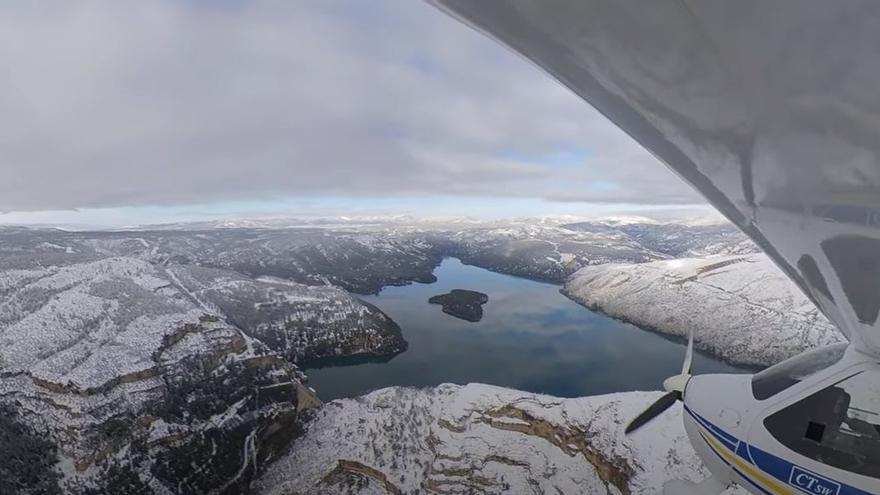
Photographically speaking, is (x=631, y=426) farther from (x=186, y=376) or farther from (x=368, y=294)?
(x=368, y=294)

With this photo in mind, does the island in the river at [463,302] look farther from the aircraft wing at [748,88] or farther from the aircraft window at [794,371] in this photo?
the aircraft wing at [748,88]

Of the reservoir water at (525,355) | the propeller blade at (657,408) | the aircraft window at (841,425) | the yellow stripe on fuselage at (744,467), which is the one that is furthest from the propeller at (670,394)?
the reservoir water at (525,355)

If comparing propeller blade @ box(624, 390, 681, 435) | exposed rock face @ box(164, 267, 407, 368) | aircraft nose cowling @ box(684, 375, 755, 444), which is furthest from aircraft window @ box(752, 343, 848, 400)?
exposed rock face @ box(164, 267, 407, 368)

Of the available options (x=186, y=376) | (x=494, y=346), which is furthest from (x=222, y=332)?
(x=494, y=346)

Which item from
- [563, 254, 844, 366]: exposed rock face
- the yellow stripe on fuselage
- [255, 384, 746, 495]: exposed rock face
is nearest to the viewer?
the yellow stripe on fuselage

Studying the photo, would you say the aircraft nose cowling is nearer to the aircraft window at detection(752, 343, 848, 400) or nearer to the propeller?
the aircraft window at detection(752, 343, 848, 400)

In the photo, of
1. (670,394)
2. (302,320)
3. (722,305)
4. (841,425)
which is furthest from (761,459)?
(722,305)
